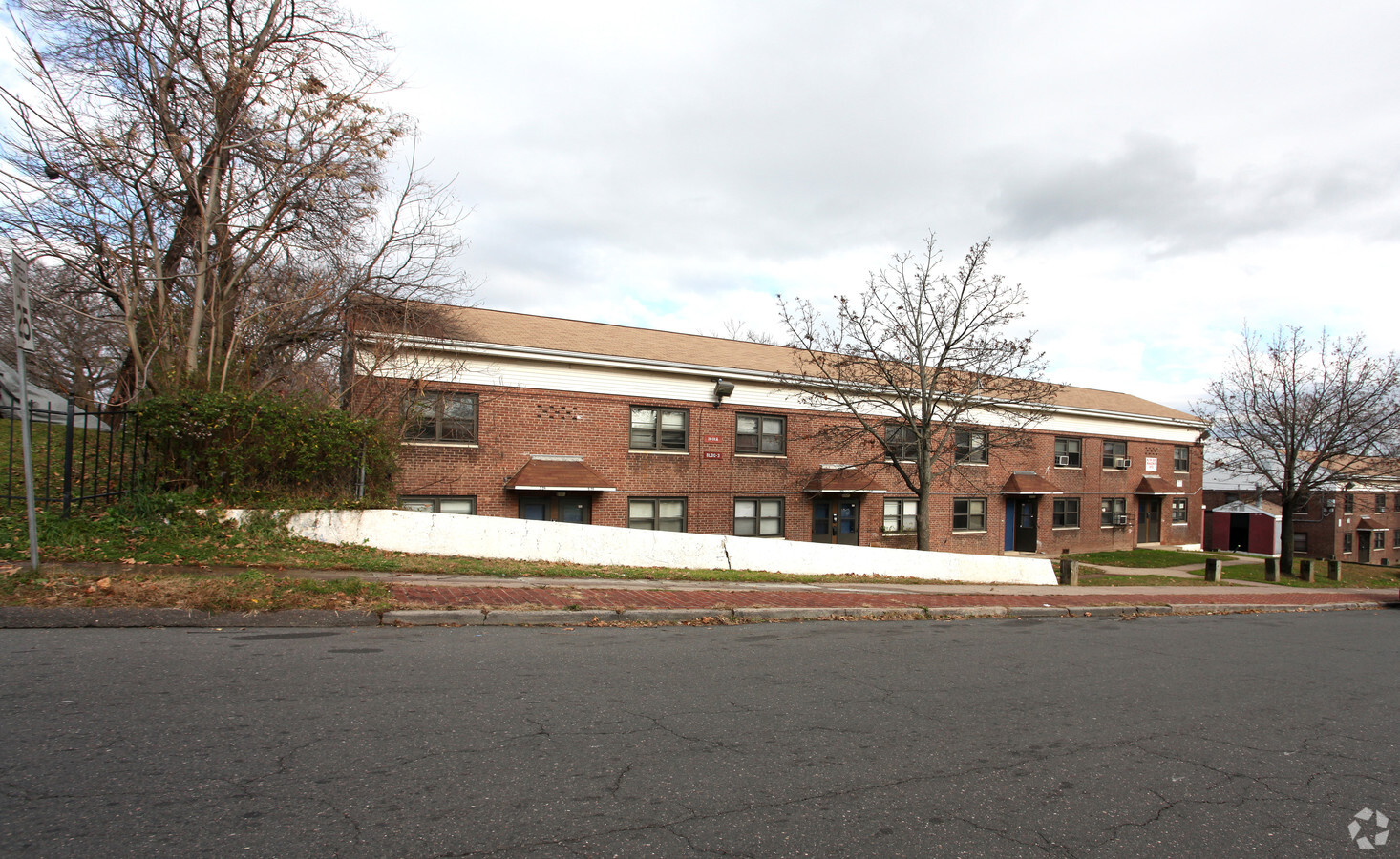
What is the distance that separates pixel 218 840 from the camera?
321 cm

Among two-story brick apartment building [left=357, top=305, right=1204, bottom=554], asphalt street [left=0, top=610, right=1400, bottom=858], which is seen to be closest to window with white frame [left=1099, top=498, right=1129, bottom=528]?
two-story brick apartment building [left=357, top=305, right=1204, bottom=554]

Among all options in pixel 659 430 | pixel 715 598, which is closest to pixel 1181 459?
pixel 659 430

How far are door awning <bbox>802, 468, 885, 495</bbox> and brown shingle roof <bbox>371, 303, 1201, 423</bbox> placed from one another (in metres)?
3.53

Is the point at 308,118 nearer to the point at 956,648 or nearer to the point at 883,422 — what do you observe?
the point at 956,648

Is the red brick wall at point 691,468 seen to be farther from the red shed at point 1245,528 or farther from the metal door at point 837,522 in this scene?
the red shed at point 1245,528

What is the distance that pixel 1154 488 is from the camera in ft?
111

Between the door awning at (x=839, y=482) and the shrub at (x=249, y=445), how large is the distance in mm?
13993

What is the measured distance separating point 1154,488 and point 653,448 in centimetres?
2540

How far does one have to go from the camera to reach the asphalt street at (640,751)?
348 cm

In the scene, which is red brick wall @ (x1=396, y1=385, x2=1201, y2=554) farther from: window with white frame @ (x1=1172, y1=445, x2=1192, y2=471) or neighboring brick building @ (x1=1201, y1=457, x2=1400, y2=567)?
neighboring brick building @ (x1=1201, y1=457, x2=1400, y2=567)

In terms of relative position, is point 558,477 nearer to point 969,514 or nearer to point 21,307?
point 21,307

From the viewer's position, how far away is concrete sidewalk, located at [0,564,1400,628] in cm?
733

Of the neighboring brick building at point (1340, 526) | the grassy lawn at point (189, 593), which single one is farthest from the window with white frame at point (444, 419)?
the neighboring brick building at point (1340, 526)

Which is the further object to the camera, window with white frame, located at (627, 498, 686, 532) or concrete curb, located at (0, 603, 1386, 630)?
window with white frame, located at (627, 498, 686, 532)
